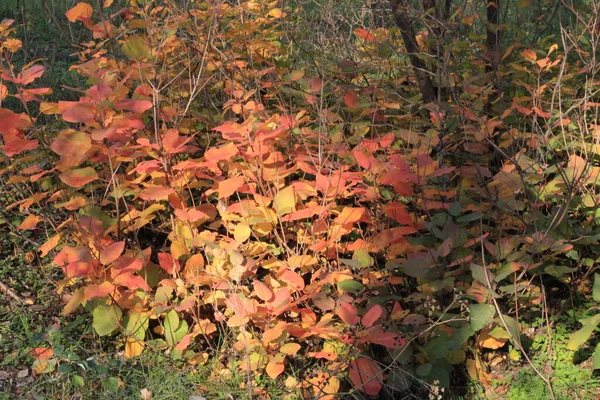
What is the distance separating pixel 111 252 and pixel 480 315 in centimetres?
137

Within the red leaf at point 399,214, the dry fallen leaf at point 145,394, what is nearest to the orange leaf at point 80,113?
the dry fallen leaf at point 145,394

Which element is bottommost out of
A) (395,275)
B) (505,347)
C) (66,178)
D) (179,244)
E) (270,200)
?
(505,347)

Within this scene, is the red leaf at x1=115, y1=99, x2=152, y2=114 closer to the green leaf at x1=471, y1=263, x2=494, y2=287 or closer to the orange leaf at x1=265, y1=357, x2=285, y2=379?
the orange leaf at x1=265, y1=357, x2=285, y2=379

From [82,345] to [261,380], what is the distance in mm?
793

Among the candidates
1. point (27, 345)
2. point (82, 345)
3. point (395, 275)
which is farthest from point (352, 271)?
point (27, 345)

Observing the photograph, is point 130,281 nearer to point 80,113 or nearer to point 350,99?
point 80,113

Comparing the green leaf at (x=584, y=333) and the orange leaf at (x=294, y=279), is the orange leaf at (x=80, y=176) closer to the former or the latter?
the orange leaf at (x=294, y=279)

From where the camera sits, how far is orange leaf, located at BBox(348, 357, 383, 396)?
256cm

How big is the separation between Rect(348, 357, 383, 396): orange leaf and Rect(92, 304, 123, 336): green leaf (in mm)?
952

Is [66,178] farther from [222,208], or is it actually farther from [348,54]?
[348,54]

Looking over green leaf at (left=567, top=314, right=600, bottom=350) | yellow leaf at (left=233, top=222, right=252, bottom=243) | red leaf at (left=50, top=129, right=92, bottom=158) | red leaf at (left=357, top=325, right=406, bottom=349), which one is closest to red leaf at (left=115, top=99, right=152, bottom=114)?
red leaf at (left=50, top=129, right=92, bottom=158)

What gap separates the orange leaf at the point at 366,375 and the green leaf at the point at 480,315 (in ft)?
1.25

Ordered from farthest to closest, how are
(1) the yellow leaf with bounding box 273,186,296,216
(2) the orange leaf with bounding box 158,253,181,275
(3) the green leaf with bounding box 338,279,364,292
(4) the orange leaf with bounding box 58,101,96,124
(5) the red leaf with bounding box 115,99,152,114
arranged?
(2) the orange leaf with bounding box 158,253,181,275
(1) the yellow leaf with bounding box 273,186,296,216
(3) the green leaf with bounding box 338,279,364,292
(5) the red leaf with bounding box 115,99,152,114
(4) the orange leaf with bounding box 58,101,96,124

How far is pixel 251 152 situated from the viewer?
2760 millimetres
